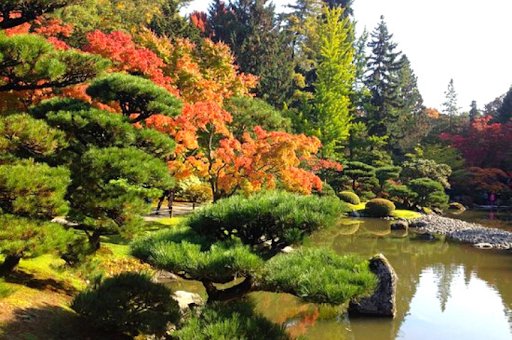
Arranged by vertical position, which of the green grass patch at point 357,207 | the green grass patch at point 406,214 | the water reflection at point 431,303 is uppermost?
the green grass patch at point 357,207

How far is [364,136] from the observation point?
3500 centimetres

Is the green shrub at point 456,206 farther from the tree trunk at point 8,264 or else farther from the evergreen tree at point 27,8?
the evergreen tree at point 27,8

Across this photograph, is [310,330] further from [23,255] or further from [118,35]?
[118,35]

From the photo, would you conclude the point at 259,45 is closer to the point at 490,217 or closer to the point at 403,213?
the point at 403,213

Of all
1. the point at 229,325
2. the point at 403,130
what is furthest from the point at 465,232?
the point at 403,130

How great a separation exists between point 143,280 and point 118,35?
31.4ft

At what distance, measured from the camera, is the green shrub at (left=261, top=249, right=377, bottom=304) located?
4.25 meters

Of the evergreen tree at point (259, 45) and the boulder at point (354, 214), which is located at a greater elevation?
the evergreen tree at point (259, 45)

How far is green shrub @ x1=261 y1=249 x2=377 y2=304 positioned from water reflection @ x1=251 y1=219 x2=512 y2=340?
39 centimetres

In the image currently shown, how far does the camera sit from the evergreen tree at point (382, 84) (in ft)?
120

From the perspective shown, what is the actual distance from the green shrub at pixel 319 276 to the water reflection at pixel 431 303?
15.5 inches

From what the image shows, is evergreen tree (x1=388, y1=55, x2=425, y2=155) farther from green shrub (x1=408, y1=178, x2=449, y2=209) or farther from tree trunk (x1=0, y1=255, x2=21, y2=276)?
tree trunk (x1=0, y1=255, x2=21, y2=276)

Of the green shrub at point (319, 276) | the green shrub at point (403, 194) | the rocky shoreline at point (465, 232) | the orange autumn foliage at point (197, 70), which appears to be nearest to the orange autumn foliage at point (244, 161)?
the orange autumn foliage at point (197, 70)

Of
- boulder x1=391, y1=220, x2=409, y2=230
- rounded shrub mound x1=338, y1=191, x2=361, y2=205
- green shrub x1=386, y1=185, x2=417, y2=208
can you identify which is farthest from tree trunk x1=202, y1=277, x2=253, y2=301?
green shrub x1=386, y1=185, x2=417, y2=208
